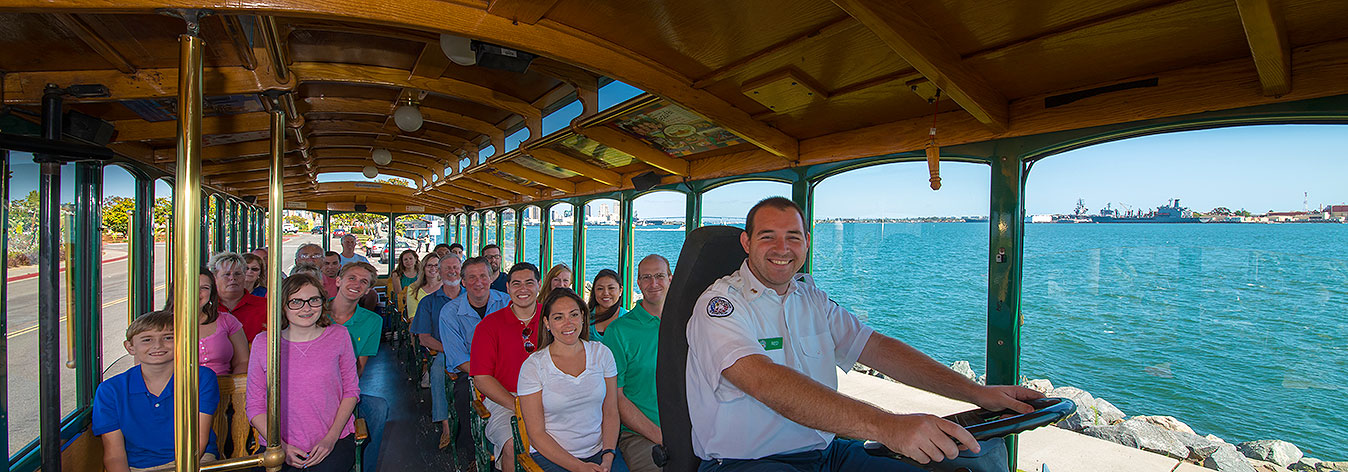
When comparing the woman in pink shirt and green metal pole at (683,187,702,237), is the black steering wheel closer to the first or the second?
the woman in pink shirt

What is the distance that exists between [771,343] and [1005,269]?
1774mm

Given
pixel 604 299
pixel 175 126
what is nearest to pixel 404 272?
pixel 175 126

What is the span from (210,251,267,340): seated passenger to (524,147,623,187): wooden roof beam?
6.72 feet

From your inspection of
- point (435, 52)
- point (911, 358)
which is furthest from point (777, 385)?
point (435, 52)

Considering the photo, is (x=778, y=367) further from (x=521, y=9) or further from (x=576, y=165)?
(x=576, y=165)

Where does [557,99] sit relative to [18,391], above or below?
above

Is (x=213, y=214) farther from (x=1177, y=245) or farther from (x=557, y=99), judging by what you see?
(x=1177, y=245)

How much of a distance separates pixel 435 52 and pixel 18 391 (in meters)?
2.09

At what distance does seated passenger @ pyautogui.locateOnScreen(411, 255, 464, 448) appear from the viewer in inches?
161

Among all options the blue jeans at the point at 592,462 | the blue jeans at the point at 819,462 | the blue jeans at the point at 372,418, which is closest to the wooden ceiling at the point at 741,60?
the blue jeans at the point at 819,462

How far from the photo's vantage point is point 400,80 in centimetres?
290

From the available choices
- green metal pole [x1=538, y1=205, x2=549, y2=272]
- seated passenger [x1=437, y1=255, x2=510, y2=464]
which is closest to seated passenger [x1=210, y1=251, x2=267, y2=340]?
seated passenger [x1=437, y1=255, x2=510, y2=464]

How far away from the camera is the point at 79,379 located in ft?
9.08

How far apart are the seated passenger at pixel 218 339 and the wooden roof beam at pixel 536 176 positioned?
2.92 metres
